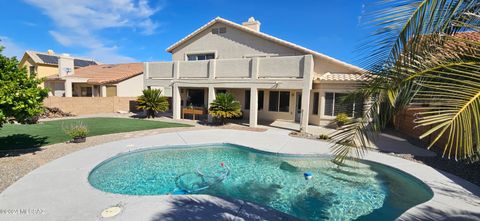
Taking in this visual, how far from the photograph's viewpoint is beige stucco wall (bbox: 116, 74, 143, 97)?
28703mm

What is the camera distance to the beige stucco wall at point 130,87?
94.2 ft

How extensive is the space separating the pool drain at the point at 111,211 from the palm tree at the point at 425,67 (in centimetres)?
527

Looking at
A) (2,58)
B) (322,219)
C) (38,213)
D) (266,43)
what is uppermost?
(266,43)

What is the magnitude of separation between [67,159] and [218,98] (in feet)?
35.0

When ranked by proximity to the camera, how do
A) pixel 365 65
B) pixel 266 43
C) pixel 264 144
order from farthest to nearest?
1. pixel 266 43
2. pixel 264 144
3. pixel 365 65

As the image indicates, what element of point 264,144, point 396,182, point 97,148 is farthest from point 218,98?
point 396,182

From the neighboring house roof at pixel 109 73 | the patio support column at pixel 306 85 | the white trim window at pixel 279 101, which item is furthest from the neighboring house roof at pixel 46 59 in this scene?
the patio support column at pixel 306 85

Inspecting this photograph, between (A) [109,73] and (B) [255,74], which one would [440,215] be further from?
(A) [109,73]

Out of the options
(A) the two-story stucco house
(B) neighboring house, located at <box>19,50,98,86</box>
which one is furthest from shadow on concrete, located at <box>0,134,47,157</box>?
(B) neighboring house, located at <box>19,50,98,86</box>

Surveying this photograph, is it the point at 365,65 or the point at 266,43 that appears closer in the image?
the point at 365,65

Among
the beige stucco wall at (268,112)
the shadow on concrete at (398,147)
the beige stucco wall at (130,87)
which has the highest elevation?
the beige stucco wall at (130,87)

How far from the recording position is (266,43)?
20422 millimetres

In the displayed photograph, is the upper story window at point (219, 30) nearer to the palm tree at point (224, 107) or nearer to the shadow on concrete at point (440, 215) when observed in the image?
the palm tree at point (224, 107)

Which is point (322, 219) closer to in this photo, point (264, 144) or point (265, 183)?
point (265, 183)
